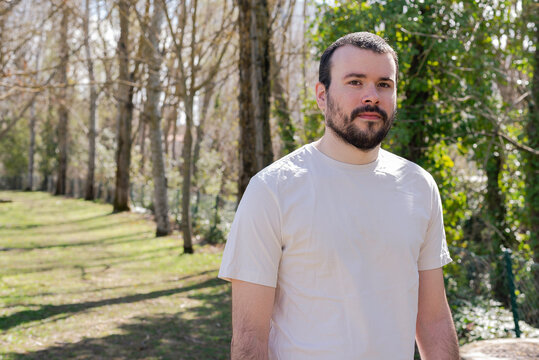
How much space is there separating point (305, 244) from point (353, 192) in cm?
27

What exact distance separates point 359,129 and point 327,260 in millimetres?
497

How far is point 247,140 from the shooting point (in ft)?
30.0

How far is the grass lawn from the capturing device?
7.27m

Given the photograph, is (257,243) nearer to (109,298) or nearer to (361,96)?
(361,96)

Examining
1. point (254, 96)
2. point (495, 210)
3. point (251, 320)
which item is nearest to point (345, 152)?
point (251, 320)

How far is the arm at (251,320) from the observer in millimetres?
2035

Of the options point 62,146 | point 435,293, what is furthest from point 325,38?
point 62,146

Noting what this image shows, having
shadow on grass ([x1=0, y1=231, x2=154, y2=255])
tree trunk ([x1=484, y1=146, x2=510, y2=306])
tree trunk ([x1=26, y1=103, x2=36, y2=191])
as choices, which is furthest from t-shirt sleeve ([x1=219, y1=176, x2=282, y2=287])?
tree trunk ([x1=26, y1=103, x2=36, y2=191])

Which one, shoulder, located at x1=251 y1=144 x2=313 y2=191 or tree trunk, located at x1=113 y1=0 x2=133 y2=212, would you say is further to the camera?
tree trunk, located at x1=113 y1=0 x2=133 y2=212

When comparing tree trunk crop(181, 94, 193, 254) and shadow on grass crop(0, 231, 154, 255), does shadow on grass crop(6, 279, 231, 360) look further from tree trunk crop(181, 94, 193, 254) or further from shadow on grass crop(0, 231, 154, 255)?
shadow on grass crop(0, 231, 154, 255)

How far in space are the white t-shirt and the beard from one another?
0.11 meters

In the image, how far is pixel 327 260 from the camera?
6.84 feet

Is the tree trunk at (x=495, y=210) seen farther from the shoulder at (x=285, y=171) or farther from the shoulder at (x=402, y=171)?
the shoulder at (x=285, y=171)

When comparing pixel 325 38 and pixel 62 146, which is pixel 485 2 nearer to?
pixel 325 38
